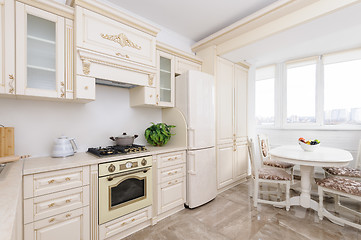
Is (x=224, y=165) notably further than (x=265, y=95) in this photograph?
No

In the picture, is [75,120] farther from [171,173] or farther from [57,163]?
[171,173]

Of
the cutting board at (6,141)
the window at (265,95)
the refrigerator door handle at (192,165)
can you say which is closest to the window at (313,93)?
the window at (265,95)

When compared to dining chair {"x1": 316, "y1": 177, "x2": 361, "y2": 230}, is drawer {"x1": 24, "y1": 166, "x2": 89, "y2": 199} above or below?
above

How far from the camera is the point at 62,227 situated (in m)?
1.50

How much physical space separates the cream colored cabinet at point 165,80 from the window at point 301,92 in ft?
10.3

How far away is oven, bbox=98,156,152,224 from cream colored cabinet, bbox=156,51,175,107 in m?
0.92

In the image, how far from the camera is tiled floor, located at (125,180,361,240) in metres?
1.88

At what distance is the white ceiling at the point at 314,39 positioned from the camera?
1.97 m

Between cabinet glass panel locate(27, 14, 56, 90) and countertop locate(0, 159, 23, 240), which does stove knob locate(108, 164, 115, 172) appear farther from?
cabinet glass panel locate(27, 14, 56, 90)

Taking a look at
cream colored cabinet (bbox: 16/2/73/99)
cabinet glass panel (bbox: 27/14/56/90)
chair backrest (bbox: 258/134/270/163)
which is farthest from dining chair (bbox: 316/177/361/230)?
cabinet glass panel (bbox: 27/14/56/90)

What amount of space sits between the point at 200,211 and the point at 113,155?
1.50 metres

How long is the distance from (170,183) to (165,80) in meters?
1.51

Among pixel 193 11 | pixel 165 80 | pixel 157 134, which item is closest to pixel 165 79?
pixel 165 80

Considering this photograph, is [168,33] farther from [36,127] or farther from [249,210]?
[249,210]
